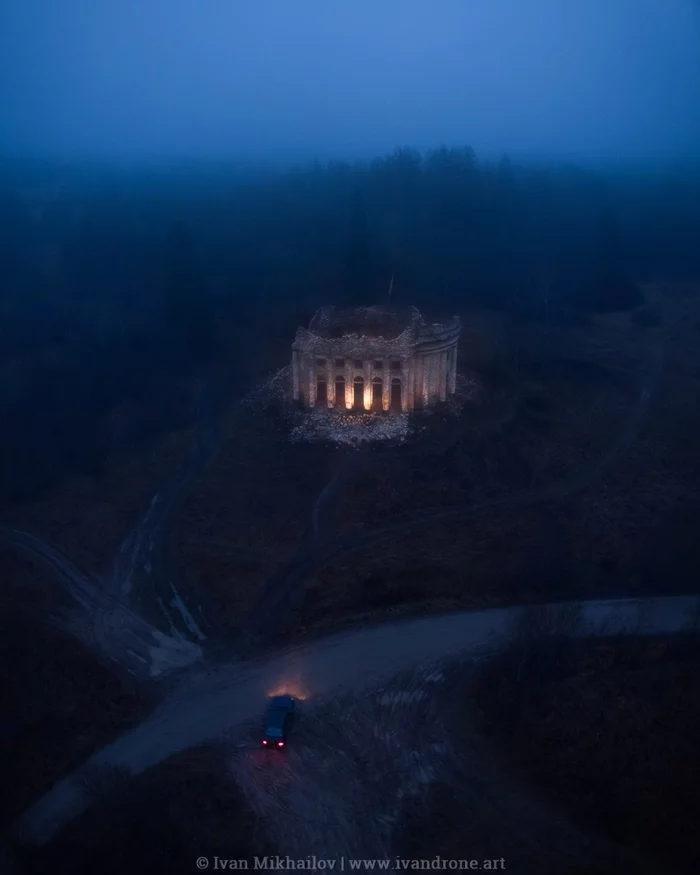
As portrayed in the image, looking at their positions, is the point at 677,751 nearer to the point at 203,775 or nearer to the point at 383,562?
the point at 383,562

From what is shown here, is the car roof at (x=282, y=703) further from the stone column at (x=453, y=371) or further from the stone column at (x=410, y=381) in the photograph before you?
the stone column at (x=453, y=371)

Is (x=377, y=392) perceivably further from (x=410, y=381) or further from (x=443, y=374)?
(x=443, y=374)

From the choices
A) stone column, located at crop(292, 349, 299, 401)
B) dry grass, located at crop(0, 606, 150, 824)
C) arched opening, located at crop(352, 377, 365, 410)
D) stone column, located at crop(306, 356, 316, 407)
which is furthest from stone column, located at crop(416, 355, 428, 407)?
dry grass, located at crop(0, 606, 150, 824)

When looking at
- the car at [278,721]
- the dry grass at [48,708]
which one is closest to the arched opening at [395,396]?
the car at [278,721]

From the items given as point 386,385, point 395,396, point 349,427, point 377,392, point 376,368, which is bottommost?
point 349,427

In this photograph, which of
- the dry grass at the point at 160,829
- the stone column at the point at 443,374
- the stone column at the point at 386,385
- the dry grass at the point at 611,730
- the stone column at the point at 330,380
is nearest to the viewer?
the dry grass at the point at 160,829

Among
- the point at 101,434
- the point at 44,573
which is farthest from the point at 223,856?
the point at 101,434

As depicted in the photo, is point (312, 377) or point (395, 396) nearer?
point (312, 377)

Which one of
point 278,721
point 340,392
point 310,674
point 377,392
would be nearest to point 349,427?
point 340,392
